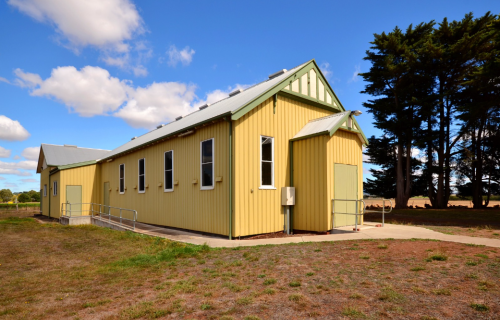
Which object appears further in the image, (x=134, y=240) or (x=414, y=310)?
(x=134, y=240)

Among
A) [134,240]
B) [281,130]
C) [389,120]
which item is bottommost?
[134,240]

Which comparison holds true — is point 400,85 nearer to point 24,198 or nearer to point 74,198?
point 74,198

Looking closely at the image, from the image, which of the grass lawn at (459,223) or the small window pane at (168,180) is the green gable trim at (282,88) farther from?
the grass lawn at (459,223)

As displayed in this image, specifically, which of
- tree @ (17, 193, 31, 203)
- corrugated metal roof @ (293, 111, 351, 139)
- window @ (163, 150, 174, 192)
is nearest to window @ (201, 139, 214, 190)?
window @ (163, 150, 174, 192)

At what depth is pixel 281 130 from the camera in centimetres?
1203

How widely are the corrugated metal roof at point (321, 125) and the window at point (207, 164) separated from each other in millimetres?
3153

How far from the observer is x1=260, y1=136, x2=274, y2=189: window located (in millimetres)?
11446

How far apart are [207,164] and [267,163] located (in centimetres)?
219

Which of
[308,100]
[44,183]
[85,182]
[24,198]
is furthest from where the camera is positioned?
[24,198]

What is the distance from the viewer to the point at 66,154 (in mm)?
27672

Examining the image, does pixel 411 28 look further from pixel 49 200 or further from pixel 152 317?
pixel 49 200

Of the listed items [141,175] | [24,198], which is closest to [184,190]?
[141,175]

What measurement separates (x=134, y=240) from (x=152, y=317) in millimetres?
7404

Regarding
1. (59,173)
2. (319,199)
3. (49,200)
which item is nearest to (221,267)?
(319,199)
